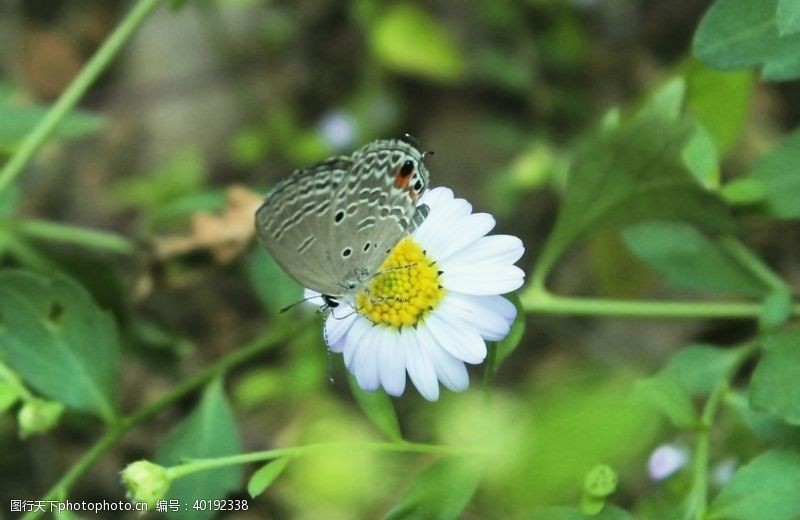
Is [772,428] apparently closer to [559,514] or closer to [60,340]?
[559,514]

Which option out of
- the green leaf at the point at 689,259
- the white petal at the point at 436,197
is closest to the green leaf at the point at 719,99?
the green leaf at the point at 689,259

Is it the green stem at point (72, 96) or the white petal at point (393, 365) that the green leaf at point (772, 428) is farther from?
the green stem at point (72, 96)

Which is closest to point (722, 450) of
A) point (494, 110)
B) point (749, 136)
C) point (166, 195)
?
point (749, 136)

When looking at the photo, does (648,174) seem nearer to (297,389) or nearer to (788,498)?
(788,498)

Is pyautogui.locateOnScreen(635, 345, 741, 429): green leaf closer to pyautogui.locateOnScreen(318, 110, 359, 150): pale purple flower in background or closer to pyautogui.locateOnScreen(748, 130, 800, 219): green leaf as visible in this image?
pyautogui.locateOnScreen(748, 130, 800, 219): green leaf

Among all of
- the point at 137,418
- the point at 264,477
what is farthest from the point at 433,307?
the point at 137,418

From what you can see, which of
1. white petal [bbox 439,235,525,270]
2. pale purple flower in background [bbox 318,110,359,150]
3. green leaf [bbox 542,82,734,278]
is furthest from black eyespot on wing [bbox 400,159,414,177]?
pale purple flower in background [bbox 318,110,359,150]

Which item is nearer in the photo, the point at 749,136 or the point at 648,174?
the point at 648,174
